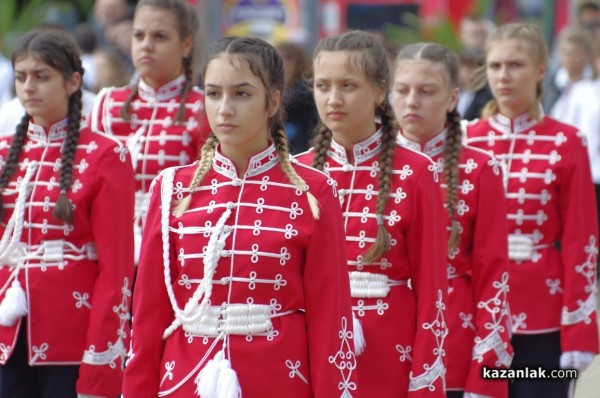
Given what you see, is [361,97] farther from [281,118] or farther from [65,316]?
[65,316]

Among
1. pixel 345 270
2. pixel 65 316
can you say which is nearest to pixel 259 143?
pixel 345 270

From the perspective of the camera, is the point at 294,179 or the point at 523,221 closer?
the point at 294,179

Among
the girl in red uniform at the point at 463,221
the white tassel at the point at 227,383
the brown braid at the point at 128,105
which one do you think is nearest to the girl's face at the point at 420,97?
the girl in red uniform at the point at 463,221

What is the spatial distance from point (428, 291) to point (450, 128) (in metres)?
1.24

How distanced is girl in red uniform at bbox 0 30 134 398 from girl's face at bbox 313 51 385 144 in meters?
1.09

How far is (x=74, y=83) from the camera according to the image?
21.0ft

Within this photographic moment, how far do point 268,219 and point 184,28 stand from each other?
2743mm

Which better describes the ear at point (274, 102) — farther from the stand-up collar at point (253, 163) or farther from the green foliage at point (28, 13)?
the green foliage at point (28, 13)

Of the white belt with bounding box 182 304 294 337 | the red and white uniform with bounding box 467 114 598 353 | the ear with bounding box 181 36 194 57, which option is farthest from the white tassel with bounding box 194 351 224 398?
the ear with bounding box 181 36 194 57

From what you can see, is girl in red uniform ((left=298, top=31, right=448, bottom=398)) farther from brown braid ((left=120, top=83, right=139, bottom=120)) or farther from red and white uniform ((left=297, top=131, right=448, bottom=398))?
brown braid ((left=120, top=83, right=139, bottom=120))

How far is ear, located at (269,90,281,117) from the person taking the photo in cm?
493

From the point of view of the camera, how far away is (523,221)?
6.89 m

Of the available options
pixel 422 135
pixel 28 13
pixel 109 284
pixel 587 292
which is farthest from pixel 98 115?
pixel 28 13

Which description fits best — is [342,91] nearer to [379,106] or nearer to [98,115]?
[379,106]
